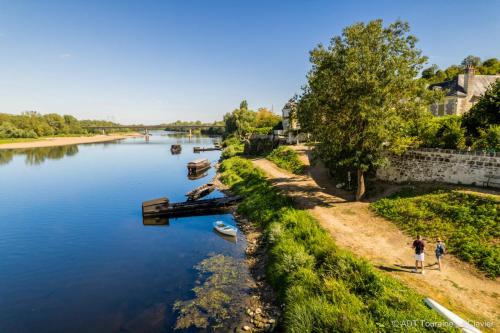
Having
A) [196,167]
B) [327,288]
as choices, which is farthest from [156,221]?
[196,167]

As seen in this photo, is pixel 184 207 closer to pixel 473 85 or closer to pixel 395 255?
pixel 395 255

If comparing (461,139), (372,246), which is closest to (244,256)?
(372,246)

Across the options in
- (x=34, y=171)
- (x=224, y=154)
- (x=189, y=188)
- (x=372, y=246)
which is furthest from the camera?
(x=224, y=154)

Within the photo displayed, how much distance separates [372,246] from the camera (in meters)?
16.7

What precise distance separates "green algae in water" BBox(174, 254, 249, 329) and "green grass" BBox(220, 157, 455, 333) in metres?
2.15

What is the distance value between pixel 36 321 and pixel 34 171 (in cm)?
5830

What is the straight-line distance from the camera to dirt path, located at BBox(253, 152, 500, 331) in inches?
438

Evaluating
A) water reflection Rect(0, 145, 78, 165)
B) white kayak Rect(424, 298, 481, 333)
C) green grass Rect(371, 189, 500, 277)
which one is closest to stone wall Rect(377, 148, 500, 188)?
green grass Rect(371, 189, 500, 277)

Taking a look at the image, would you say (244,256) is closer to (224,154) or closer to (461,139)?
(461,139)

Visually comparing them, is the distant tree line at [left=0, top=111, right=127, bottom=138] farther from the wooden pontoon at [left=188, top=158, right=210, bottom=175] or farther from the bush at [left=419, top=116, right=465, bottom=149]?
the bush at [left=419, top=116, right=465, bottom=149]

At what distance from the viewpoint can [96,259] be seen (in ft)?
70.6

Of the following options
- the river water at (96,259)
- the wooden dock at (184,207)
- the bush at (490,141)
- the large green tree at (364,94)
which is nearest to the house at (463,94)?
the bush at (490,141)

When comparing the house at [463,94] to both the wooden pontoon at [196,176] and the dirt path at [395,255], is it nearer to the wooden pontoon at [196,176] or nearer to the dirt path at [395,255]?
the dirt path at [395,255]

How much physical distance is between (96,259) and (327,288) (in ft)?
58.9
